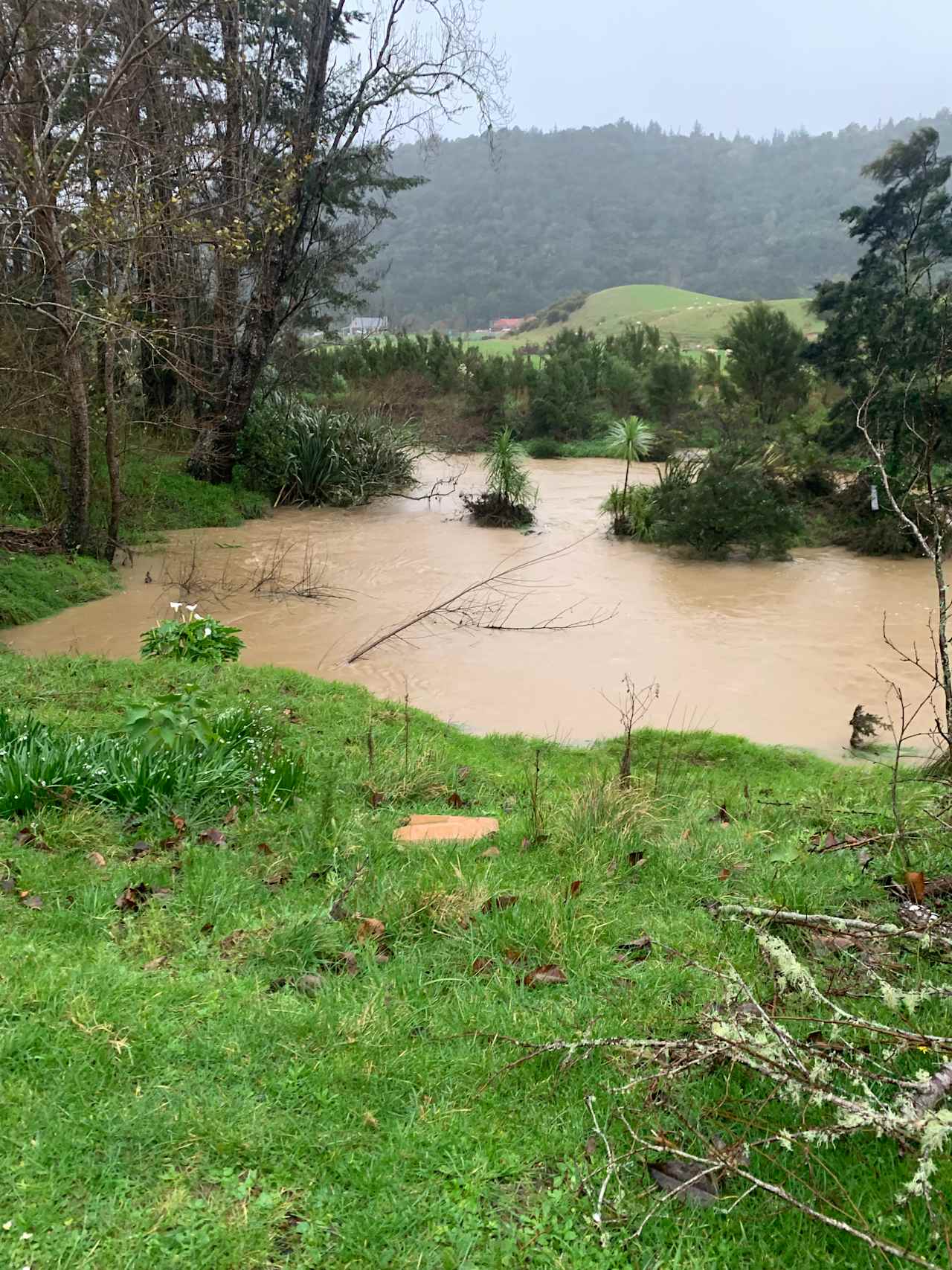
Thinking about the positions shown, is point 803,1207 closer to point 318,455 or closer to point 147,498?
point 147,498

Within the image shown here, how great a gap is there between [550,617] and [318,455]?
7.38 m

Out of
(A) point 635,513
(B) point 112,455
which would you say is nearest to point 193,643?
(B) point 112,455

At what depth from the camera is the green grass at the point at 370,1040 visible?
72.7 inches

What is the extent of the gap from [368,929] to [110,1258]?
4.53 ft

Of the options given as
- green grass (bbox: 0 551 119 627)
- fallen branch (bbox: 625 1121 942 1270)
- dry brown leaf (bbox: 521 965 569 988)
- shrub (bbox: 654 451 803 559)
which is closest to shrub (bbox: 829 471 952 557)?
shrub (bbox: 654 451 803 559)

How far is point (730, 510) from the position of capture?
13.2m

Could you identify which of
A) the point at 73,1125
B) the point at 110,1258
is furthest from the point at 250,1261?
the point at 73,1125

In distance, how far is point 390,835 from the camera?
13.1 feet

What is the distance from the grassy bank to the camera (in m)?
9.84

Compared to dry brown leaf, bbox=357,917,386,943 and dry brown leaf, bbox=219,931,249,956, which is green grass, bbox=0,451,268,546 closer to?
dry brown leaf, bbox=219,931,249,956

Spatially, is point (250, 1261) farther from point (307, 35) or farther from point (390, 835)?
point (307, 35)

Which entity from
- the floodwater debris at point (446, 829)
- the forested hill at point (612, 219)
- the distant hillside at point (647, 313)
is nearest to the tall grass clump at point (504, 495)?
the floodwater debris at point (446, 829)

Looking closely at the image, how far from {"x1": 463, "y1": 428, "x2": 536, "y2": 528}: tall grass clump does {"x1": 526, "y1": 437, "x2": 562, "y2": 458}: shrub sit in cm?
876

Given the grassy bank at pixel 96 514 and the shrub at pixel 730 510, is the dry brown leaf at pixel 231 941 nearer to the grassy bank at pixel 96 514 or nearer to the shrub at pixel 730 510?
the grassy bank at pixel 96 514
